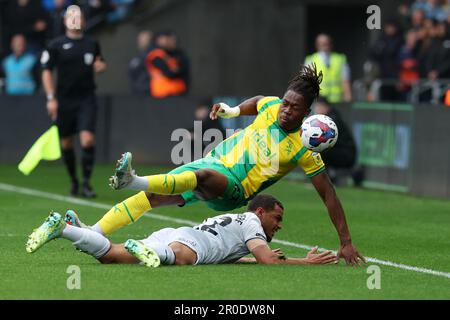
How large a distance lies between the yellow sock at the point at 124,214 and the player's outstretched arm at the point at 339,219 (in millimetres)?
1418

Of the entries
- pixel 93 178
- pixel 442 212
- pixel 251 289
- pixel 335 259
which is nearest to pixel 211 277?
pixel 251 289

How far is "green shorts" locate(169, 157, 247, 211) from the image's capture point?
Result: 10.6 m

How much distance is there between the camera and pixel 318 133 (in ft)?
33.8

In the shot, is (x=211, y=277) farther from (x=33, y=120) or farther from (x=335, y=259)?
(x=33, y=120)

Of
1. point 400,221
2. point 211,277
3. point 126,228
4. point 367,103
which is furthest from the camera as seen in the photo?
point 367,103

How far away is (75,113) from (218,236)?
7.38 metres

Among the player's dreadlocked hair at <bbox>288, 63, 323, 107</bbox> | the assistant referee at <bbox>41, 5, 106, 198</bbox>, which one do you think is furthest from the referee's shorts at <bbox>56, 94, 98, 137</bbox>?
the player's dreadlocked hair at <bbox>288, 63, 323, 107</bbox>

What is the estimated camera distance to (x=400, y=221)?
15039 millimetres

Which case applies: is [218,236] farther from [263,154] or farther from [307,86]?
[307,86]

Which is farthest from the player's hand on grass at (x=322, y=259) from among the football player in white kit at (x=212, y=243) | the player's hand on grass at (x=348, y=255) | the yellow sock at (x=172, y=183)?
the yellow sock at (x=172, y=183)

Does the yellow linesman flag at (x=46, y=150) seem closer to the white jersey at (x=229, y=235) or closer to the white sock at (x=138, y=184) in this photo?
the white jersey at (x=229, y=235)

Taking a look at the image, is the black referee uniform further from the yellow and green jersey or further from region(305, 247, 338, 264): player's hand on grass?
region(305, 247, 338, 264): player's hand on grass

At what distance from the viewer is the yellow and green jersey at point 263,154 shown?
35.2 feet

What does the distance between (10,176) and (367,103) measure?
5.69m
